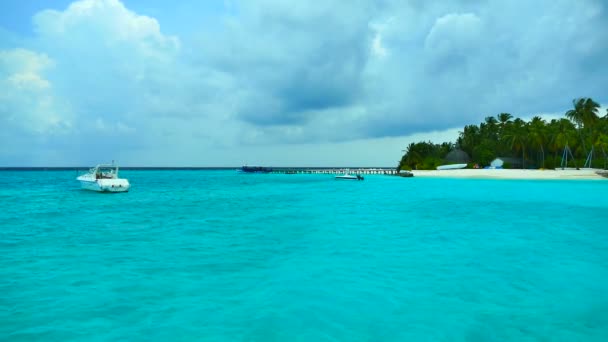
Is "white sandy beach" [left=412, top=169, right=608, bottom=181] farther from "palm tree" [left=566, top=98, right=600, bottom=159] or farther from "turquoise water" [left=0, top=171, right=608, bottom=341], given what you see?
"turquoise water" [left=0, top=171, right=608, bottom=341]

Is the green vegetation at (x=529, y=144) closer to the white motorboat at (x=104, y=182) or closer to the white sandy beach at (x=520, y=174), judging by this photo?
the white sandy beach at (x=520, y=174)

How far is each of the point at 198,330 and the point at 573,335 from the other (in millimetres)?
6910

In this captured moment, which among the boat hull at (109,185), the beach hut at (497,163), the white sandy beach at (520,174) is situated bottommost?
the boat hull at (109,185)

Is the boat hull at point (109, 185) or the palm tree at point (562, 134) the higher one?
the palm tree at point (562, 134)

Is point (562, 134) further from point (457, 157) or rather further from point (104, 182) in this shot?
point (104, 182)

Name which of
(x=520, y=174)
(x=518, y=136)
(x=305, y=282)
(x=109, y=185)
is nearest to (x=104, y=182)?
(x=109, y=185)

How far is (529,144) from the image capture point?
Answer: 273 feet

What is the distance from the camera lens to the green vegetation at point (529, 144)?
76250 millimetres

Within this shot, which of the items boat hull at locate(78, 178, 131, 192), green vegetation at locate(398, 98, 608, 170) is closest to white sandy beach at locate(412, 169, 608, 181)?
green vegetation at locate(398, 98, 608, 170)

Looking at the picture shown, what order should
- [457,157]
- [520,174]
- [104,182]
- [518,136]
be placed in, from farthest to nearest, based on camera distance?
1. [457,157]
2. [518,136]
3. [520,174]
4. [104,182]

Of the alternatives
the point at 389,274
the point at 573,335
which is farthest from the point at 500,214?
the point at 573,335

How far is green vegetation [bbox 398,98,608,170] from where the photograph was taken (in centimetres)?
7625

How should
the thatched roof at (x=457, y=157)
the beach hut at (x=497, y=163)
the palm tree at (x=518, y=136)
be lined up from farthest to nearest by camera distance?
1. the thatched roof at (x=457, y=157)
2. the beach hut at (x=497, y=163)
3. the palm tree at (x=518, y=136)

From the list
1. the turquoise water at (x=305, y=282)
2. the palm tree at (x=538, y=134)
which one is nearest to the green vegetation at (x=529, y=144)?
the palm tree at (x=538, y=134)
